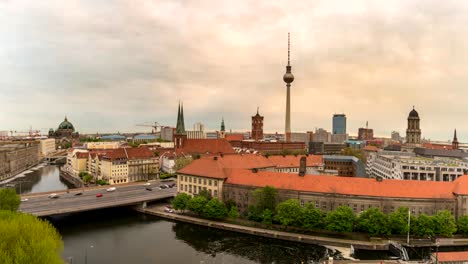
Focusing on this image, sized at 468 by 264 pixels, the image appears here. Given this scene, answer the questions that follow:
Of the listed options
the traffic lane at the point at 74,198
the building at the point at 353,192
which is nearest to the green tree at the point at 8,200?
the traffic lane at the point at 74,198

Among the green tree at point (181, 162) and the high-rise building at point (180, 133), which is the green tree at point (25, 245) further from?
the high-rise building at point (180, 133)

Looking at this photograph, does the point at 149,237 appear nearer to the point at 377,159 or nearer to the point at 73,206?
the point at 73,206

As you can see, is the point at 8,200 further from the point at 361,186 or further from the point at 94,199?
the point at 361,186

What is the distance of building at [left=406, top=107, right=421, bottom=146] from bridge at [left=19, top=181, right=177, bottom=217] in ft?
362

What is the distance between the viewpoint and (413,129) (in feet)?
516

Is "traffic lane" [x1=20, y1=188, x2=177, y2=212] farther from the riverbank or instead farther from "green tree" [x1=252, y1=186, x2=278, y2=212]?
"green tree" [x1=252, y1=186, x2=278, y2=212]

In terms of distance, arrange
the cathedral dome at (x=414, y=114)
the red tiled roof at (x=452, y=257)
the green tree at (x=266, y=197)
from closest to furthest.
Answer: the red tiled roof at (x=452, y=257) → the green tree at (x=266, y=197) → the cathedral dome at (x=414, y=114)

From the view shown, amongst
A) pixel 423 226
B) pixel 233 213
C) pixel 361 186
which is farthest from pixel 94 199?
pixel 423 226

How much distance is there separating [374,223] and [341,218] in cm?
436

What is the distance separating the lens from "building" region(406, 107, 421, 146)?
6161 inches

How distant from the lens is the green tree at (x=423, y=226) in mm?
51744

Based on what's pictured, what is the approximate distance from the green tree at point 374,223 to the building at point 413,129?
116m

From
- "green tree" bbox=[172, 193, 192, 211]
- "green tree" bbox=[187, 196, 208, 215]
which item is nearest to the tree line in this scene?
"green tree" bbox=[187, 196, 208, 215]

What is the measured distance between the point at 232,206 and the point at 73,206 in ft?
89.4
